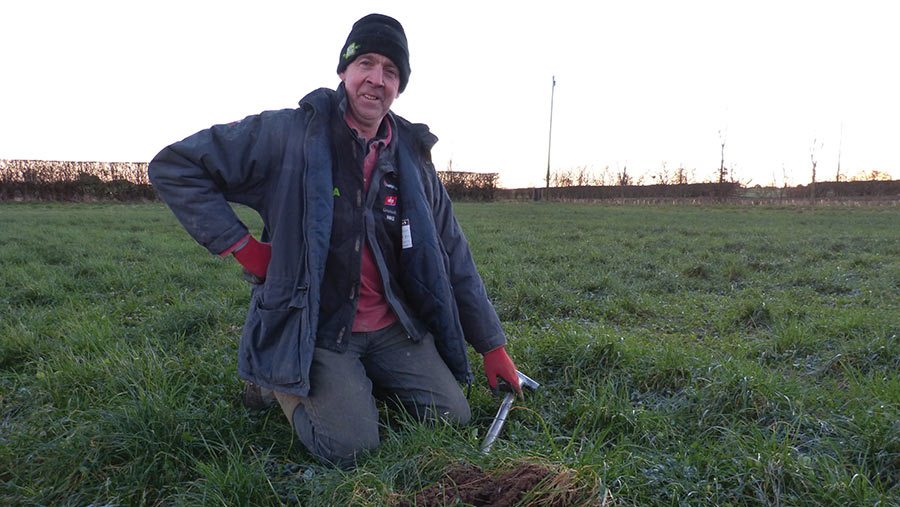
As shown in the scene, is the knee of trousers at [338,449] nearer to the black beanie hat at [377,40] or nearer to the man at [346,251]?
the man at [346,251]

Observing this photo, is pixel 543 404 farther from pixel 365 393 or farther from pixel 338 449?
pixel 338 449

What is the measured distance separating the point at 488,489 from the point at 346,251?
117 centimetres

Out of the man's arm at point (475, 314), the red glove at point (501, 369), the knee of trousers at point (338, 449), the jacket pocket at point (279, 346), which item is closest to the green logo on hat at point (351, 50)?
the man's arm at point (475, 314)

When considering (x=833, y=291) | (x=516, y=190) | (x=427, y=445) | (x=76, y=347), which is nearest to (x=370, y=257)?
(x=427, y=445)

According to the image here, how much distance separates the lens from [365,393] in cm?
237

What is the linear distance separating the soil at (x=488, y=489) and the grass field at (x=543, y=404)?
0.04m

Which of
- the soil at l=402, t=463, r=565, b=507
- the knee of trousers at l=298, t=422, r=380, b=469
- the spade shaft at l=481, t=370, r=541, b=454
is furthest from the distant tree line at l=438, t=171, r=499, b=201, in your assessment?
the soil at l=402, t=463, r=565, b=507

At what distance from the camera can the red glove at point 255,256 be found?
7.55ft

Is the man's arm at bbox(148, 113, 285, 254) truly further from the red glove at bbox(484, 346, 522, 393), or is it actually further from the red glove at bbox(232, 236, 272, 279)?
the red glove at bbox(484, 346, 522, 393)

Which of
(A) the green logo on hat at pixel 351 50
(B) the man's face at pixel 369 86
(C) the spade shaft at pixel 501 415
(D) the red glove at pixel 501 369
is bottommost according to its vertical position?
(C) the spade shaft at pixel 501 415

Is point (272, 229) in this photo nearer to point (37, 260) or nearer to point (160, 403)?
point (160, 403)

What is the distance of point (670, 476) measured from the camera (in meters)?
1.98

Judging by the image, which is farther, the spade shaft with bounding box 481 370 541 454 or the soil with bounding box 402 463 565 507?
the spade shaft with bounding box 481 370 541 454

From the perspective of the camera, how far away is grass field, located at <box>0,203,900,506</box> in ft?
6.23
